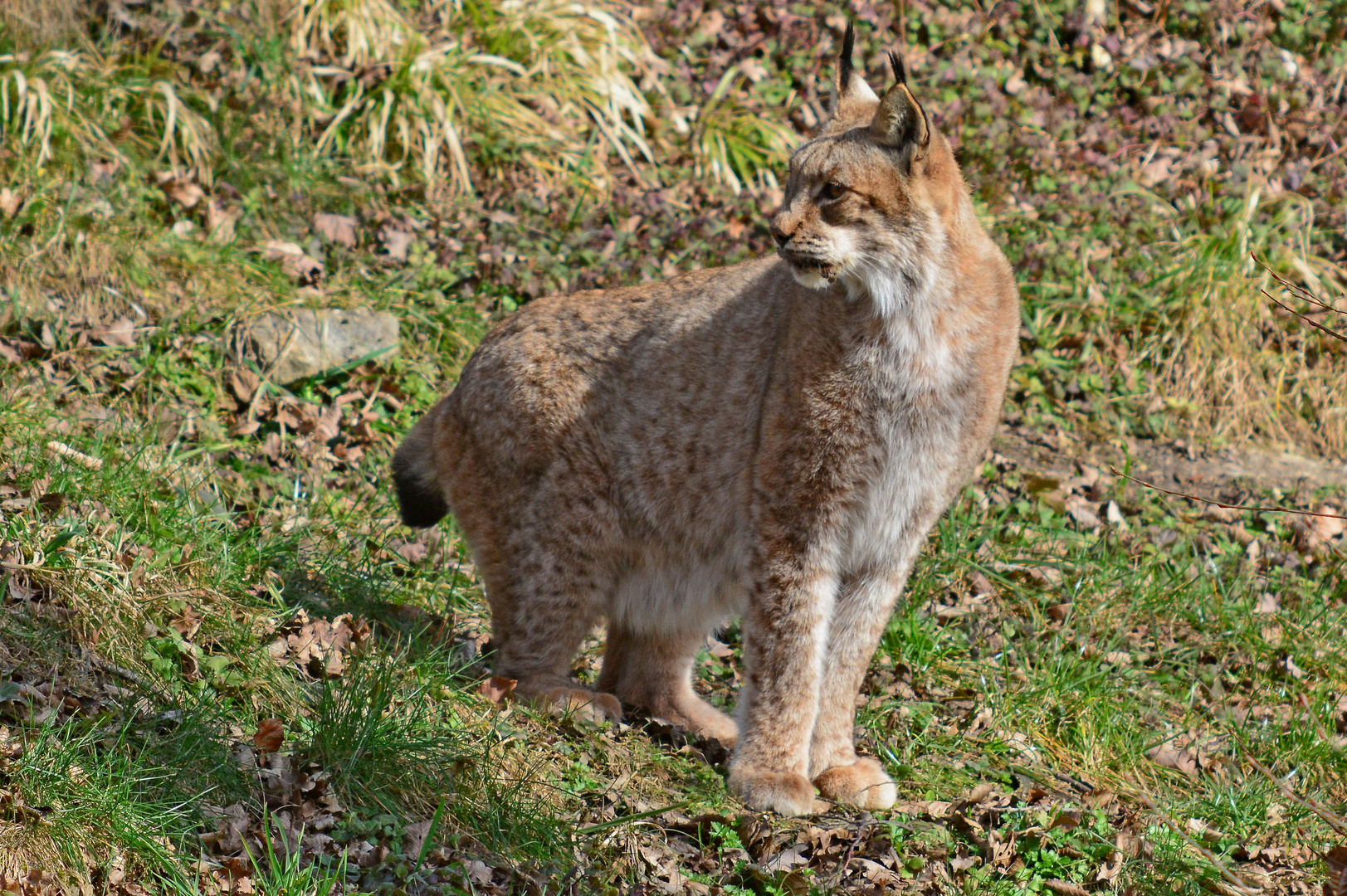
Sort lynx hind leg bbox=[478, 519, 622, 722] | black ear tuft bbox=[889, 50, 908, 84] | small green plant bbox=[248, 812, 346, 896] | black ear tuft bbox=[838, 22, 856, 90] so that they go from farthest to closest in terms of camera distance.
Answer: lynx hind leg bbox=[478, 519, 622, 722] < black ear tuft bbox=[838, 22, 856, 90] < black ear tuft bbox=[889, 50, 908, 84] < small green plant bbox=[248, 812, 346, 896]

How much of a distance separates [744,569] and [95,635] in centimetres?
191

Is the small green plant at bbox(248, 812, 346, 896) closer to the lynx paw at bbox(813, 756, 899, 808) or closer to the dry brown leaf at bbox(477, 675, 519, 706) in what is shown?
the dry brown leaf at bbox(477, 675, 519, 706)

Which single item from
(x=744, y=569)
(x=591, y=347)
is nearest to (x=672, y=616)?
(x=744, y=569)

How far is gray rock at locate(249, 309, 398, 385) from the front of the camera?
577cm

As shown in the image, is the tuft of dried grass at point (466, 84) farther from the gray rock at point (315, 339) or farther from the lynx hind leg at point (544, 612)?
the lynx hind leg at point (544, 612)

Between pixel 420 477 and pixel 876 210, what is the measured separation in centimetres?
200

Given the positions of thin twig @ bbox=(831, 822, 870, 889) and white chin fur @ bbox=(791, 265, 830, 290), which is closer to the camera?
thin twig @ bbox=(831, 822, 870, 889)

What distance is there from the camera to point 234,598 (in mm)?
3834

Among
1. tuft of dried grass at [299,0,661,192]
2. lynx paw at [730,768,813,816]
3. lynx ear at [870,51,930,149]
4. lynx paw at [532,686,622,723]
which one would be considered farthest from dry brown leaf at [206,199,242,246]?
lynx paw at [730,768,813,816]

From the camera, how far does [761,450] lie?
151 inches

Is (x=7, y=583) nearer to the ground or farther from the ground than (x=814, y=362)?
nearer to the ground

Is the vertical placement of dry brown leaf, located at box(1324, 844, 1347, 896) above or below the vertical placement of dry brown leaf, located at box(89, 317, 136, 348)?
above

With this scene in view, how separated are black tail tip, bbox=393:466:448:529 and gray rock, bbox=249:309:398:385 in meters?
1.50

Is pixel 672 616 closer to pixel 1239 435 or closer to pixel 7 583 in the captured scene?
pixel 7 583
